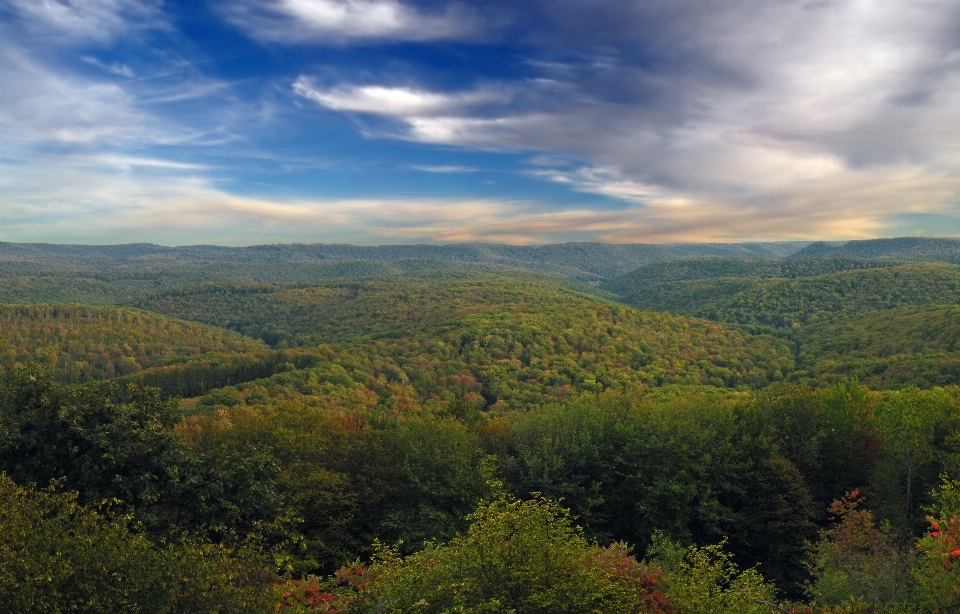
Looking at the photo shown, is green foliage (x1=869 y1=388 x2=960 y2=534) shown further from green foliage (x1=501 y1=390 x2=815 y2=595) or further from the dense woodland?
green foliage (x1=501 y1=390 x2=815 y2=595)

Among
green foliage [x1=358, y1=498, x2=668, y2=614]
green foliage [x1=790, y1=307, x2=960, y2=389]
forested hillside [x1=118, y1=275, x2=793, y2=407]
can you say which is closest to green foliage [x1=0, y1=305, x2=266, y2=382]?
forested hillside [x1=118, y1=275, x2=793, y2=407]

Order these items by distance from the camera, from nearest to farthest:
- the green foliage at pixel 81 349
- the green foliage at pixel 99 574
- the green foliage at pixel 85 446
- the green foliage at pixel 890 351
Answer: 1. the green foliage at pixel 99 574
2. the green foliage at pixel 85 446
3. the green foliage at pixel 890 351
4. the green foliage at pixel 81 349

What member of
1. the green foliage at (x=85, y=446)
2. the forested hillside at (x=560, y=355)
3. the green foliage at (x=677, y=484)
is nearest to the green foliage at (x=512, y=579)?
the green foliage at (x=85, y=446)

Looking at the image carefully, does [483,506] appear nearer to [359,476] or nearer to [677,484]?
[359,476]

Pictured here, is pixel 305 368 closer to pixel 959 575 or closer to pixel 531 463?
pixel 531 463

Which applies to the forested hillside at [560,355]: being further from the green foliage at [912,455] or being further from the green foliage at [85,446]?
the green foliage at [85,446]

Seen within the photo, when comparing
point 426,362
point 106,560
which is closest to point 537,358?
point 426,362

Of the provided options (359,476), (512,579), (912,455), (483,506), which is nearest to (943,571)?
(512,579)

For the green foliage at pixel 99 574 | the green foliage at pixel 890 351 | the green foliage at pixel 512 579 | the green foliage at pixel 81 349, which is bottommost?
the green foliage at pixel 81 349

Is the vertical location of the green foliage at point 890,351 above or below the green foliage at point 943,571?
below
